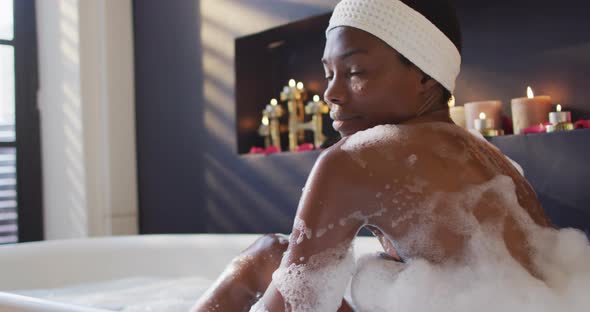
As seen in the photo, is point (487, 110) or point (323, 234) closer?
point (323, 234)

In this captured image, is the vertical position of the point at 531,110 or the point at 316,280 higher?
the point at 531,110

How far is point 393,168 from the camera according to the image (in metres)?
0.68

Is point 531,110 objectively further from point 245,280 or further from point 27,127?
point 27,127

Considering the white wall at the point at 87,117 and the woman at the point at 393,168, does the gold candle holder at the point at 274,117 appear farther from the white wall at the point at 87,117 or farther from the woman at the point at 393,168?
the woman at the point at 393,168

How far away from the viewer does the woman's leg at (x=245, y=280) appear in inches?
39.8

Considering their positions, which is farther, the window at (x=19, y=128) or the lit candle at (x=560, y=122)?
the window at (x=19, y=128)

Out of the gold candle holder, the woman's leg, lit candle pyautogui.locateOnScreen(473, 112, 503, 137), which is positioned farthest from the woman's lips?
the gold candle holder

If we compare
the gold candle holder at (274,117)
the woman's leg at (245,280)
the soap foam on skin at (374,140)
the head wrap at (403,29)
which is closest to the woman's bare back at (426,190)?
the soap foam on skin at (374,140)

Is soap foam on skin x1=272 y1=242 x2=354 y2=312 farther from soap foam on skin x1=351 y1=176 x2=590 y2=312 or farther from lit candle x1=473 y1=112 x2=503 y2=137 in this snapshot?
lit candle x1=473 y1=112 x2=503 y2=137

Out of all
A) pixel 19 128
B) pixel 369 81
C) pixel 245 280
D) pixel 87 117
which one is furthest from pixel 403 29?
pixel 19 128

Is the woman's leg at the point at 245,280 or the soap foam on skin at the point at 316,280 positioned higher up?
the soap foam on skin at the point at 316,280

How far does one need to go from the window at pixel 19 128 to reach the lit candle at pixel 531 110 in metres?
2.18

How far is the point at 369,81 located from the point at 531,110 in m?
0.94

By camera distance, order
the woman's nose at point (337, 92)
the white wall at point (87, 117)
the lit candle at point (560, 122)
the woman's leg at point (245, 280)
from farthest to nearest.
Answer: the white wall at point (87, 117)
the lit candle at point (560, 122)
the woman's leg at point (245, 280)
the woman's nose at point (337, 92)
